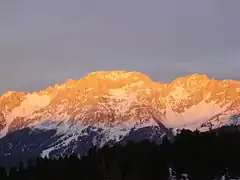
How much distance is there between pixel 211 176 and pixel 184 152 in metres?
19.5

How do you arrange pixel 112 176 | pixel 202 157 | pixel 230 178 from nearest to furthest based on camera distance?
pixel 230 178 → pixel 202 157 → pixel 112 176

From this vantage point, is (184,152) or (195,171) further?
(184,152)

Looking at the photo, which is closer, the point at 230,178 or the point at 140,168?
the point at 230,178

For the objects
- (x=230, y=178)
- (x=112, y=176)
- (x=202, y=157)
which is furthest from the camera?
(x=112, y=176)

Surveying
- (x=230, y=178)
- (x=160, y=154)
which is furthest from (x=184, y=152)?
(x=230, y=178)

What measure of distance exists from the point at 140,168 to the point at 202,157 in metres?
17.0

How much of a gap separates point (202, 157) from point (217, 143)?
741cm

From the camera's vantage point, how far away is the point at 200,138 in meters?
199

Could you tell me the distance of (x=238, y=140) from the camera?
196000mm

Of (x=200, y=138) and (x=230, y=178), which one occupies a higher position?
(x=200, y=138)

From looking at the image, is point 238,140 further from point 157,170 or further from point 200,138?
point 157,170

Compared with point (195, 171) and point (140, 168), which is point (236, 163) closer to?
point (195, 171)

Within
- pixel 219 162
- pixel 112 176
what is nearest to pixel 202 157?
pixel 219 162

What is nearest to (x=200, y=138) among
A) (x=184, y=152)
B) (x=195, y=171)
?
(x=184, y=152)
